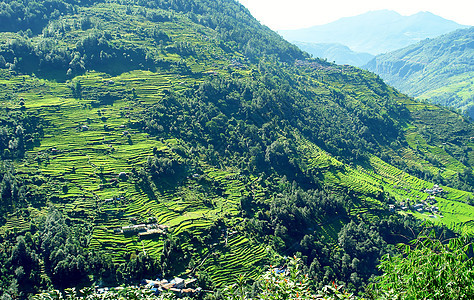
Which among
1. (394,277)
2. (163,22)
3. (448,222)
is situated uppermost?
(163,22)

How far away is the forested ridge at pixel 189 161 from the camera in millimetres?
57594

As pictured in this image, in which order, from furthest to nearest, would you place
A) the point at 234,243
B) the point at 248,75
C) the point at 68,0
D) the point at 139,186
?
the point at 68,0
the point at 248,75
the point at 139,186
the point at 234,243

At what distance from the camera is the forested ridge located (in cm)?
5759

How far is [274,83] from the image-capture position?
133125 millimetres

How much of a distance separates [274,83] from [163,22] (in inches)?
2695

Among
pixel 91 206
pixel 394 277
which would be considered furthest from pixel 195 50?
pixel 394 277

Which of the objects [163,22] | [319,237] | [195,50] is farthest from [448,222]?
[163,22]

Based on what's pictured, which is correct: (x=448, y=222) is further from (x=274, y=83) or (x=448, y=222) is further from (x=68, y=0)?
(x=68, y=0)

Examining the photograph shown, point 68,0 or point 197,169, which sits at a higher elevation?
point 68,0

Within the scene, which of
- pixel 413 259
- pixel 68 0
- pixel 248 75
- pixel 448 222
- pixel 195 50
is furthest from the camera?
pixel 68 0

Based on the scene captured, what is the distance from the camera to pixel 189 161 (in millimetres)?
82812

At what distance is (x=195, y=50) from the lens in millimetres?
140875

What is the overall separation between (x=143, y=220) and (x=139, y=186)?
1074 cm

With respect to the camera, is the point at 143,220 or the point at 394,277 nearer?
the point at 394,277
